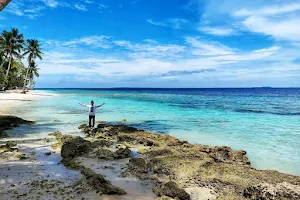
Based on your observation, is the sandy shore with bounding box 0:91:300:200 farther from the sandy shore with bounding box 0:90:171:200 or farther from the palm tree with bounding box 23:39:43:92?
the palm tree with bounding box 23:39:43:92

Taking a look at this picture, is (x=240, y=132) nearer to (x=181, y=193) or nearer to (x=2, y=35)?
(x=181, y=193)

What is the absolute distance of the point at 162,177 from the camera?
7.52 m

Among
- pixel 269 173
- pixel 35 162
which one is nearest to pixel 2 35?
pixel 35 162

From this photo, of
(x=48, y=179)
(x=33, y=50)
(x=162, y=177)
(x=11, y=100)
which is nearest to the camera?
(x=48, y=179)

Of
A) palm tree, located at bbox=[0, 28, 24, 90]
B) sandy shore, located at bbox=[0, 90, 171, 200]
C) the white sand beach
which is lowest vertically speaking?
the white sand beach

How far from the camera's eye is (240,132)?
56.6 feet

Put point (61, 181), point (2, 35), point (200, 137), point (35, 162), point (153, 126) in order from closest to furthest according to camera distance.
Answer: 1. point (61, 181)
2. point (35, 162)
3. point (200, 137)
4. point (153, 126)
5. point (2, 35)

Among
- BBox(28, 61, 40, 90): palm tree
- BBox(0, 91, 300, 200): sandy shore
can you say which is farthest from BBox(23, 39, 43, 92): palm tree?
BBox(0, 91, 300, 200): sandy shore

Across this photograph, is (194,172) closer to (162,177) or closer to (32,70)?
(162,177)

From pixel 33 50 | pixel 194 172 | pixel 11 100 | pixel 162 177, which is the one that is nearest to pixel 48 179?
pixel 162 177

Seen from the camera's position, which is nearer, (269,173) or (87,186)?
(87,186)

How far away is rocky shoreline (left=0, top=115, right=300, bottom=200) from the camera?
19.5ft

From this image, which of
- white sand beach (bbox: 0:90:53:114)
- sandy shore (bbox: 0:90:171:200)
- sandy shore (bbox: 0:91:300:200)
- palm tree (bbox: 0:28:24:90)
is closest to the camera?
sandy shore (bbox: 0:90:171:200)

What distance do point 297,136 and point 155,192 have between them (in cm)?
1437
